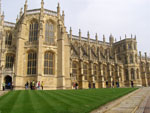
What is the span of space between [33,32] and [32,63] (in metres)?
6.40

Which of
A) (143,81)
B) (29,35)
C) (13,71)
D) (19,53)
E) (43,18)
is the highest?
(43,18)

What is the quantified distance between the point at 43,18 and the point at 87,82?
19.2 metres

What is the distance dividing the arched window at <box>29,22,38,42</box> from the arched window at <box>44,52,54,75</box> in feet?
13.0

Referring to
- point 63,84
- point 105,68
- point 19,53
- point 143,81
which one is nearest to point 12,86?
point 19,53

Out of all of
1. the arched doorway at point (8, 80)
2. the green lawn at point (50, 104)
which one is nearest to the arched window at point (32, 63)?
the arched doorway at point (8, 80)

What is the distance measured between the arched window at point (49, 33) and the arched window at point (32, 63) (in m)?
4.17

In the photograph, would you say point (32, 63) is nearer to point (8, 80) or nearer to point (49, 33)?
point (8, 80)

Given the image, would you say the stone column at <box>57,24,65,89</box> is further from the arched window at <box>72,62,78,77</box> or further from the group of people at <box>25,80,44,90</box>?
the arched window at <box>72,62,78,77</box>

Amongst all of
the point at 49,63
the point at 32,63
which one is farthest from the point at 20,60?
the point at 49,63

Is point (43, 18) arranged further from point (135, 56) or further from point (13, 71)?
point (135, 56)

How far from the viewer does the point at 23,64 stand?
29.6m

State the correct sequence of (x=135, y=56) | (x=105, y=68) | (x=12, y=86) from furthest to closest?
(x=135, y=56), (x=105, y=68), (x=12, y=86)

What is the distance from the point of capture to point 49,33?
1291 inches

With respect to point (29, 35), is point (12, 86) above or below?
below
